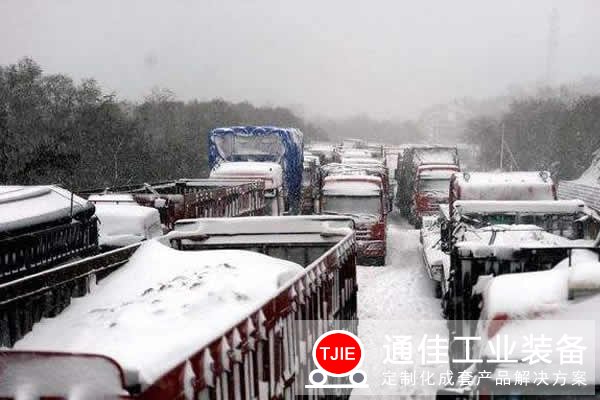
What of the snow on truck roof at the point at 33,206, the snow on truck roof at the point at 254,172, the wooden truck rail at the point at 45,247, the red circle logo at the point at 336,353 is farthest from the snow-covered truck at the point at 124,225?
the snow on truck roof at the point at 254,172

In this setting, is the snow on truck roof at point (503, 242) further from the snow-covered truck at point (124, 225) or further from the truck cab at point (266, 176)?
the truck cab at point (266, 176)

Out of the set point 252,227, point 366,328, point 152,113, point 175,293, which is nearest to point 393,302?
point 366,328

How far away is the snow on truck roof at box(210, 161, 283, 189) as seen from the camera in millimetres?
17548

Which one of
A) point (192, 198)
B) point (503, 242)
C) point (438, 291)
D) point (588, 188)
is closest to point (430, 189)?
point (438, 291)

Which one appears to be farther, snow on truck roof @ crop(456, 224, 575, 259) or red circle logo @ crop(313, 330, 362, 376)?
snow on truck roof @ crop(456, 224, 575, 259)

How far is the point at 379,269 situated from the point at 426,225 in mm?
2161

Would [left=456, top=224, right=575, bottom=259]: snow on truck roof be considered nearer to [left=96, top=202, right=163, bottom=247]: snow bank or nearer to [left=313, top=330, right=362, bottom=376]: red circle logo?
[left=313, top=330, right=362, bottom=376]: red circle logo

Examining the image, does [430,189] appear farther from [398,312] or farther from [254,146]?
[398,312]

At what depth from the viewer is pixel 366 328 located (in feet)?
30.4

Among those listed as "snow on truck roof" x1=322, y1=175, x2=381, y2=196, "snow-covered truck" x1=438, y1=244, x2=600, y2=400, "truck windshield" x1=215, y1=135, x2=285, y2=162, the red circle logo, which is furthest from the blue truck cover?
"snow-covered truck" x1=438, y1=244, x2=600, y2=400

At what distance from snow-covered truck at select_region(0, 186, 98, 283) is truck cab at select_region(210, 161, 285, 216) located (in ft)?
26.0

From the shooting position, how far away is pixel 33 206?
820 cm

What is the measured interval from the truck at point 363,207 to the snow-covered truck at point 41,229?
694 cm

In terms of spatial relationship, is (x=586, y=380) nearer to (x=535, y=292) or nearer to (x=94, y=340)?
(x=535, y=292)
